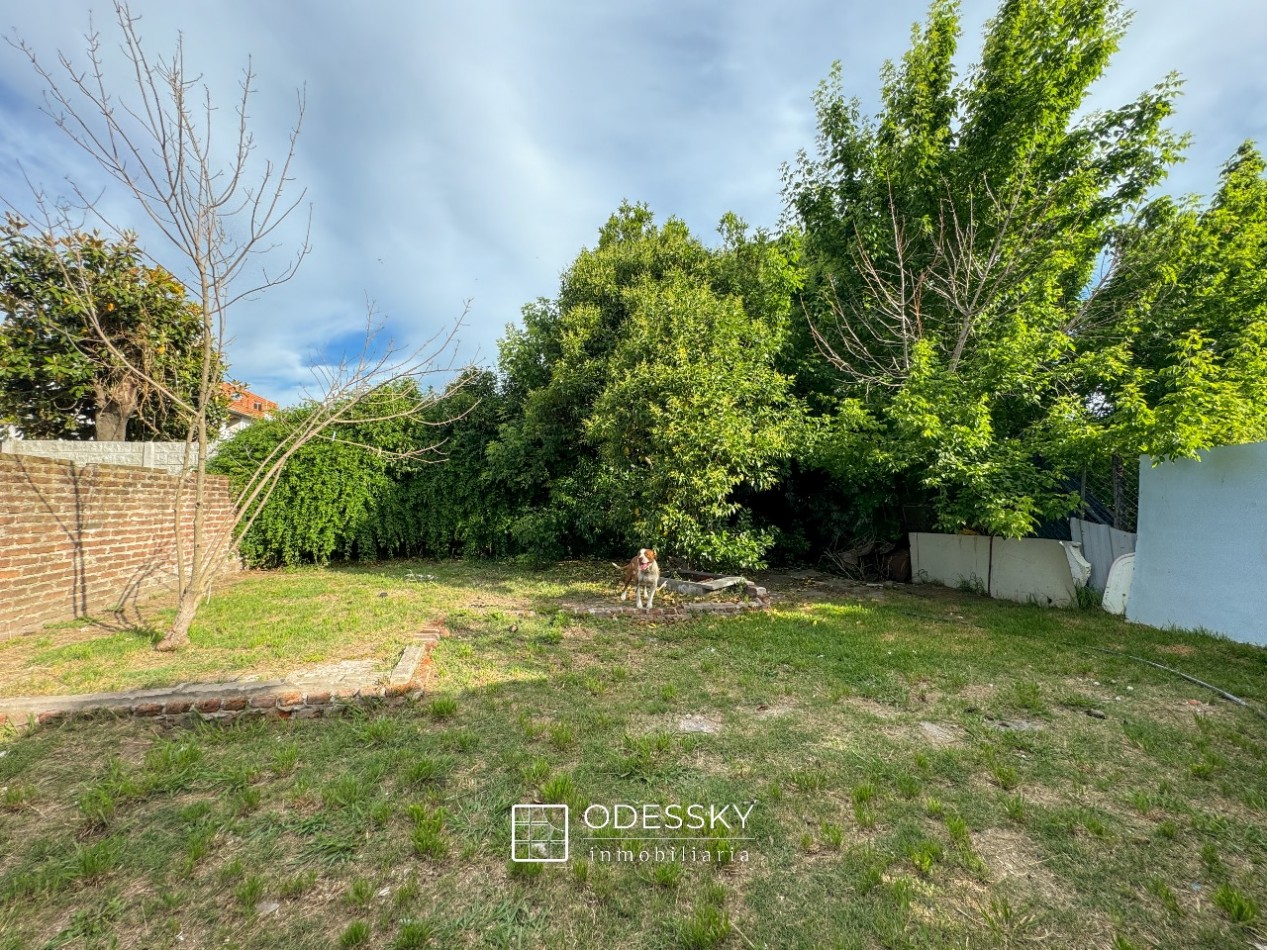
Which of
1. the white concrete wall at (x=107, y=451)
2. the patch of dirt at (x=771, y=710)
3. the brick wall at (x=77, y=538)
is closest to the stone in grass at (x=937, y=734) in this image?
the patch of dirt at (x=771, y=710)

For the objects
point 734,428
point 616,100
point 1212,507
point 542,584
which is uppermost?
point 616,100

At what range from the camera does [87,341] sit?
27.0 feet

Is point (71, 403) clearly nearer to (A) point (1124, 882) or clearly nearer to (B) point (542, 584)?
(B) point (542, 584)

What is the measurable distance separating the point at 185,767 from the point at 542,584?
4.90 m

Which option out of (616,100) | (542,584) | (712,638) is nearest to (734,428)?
(712,638)

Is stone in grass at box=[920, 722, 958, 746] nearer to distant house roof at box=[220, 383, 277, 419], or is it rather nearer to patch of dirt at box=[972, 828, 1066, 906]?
patch of dirt at box=[972, 828, 1066, 906]

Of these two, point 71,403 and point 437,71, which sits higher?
point 437,71

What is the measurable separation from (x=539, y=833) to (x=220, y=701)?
223 cm

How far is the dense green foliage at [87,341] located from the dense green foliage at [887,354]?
2.42m

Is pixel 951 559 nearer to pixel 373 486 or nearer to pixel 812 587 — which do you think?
pixel 812 587

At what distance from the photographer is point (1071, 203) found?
7.51 meters

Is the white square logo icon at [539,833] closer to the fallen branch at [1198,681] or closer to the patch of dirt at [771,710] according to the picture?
the patch of dirt at [771,710]

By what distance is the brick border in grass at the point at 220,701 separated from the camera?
2789mm

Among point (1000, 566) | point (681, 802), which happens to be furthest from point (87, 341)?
point (1000, 566)
